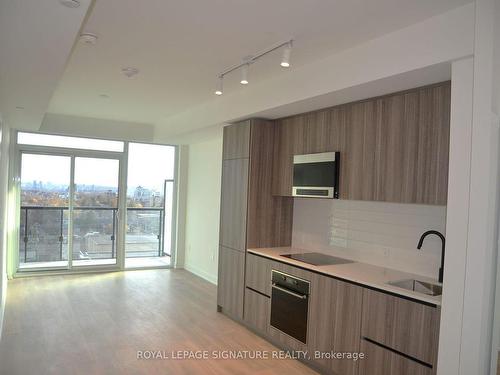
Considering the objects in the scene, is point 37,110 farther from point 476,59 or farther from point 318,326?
point 476,59

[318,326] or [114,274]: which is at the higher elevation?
[318,326]

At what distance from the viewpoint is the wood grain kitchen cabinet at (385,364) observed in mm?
2637

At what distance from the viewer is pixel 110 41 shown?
3.10 m

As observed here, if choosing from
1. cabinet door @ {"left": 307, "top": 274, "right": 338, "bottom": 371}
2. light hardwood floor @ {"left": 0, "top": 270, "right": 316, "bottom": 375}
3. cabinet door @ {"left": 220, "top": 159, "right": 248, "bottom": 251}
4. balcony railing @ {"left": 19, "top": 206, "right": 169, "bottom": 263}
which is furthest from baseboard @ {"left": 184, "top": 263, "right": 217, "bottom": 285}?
cabinet door @ {"left": 307, "top": 274, "right": 338, "bottom": 371}

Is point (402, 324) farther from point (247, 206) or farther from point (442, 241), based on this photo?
point (247, 206)

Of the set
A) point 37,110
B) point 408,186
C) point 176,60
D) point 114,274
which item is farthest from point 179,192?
point 408,186

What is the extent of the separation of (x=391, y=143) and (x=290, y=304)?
179 centimetres

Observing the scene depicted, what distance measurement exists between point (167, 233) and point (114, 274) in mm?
1359

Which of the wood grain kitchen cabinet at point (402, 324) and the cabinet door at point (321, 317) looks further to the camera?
the cabinet door at point (321, 317)

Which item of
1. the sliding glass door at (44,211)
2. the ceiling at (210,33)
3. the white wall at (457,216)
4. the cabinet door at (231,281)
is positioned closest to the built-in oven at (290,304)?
the cabinet door at (231,281)

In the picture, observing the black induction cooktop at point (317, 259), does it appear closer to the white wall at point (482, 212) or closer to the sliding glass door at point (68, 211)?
the white wall at point (482, 212)

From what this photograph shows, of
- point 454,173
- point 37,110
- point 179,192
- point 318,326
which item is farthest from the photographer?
point 179,192

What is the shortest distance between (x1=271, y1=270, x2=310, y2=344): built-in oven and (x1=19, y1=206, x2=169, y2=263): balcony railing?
4208mm

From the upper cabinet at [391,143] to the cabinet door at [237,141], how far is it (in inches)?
29.8
